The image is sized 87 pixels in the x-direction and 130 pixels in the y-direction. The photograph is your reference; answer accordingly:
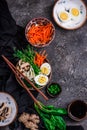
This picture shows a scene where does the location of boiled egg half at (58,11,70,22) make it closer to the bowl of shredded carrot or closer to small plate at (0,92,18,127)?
the bowl of shredded carrot

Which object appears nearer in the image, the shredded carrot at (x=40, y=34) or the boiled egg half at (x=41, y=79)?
the boiled egg half at (x=41, y=79)

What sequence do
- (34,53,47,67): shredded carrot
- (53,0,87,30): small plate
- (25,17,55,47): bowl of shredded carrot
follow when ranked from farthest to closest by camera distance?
(53,0,87,30): small plate
(25,17,55,47): bowl of shredded carrot
(34,53,47,67): shredded carrot

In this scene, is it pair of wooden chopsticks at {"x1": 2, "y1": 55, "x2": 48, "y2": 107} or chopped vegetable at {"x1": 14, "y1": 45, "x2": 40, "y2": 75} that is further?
chopped vegetable at {"x1": 14, "y1": 45, "x2": 40, "y2": 75}

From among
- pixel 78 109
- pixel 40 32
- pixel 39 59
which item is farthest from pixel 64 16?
pixel 78 109

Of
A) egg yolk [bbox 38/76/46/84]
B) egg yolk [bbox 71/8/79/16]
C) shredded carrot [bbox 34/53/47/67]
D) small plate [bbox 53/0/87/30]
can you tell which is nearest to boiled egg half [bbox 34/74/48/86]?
egg yolk [bbox 38/76/46/84]

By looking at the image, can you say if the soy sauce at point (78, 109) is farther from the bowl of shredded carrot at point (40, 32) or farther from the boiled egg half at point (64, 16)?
the boiled egg half at point (64, 16)

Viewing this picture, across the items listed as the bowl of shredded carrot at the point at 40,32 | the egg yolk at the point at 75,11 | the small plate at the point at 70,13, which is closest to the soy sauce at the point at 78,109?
the bowl of shredded carrot at the point at 40,32
